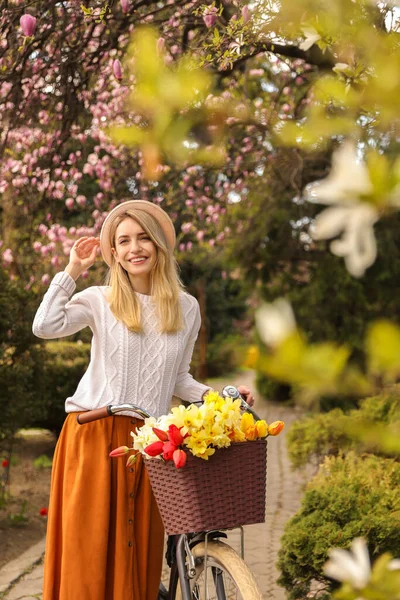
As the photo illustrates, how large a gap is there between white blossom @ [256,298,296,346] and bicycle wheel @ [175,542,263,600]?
2.15 meters

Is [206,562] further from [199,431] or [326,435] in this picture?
[326,435]

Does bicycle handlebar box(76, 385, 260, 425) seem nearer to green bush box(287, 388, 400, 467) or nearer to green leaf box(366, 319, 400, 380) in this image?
green leaf box(366, 319, 400, 380)

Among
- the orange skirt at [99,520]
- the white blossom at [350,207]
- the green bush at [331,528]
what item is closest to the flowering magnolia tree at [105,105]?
the white blossom at [350,207]

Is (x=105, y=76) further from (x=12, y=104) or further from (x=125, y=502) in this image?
(x=125, y=502)

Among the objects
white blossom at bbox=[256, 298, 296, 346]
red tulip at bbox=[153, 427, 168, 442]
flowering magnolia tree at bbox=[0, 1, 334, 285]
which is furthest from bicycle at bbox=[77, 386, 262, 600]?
white blossom at bbox=[256, 298, 296, 346]

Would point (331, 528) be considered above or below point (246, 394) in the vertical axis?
below

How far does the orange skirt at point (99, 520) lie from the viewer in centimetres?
309

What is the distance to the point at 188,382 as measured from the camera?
3326 millimetres

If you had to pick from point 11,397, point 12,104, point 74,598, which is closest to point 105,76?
point 12,104

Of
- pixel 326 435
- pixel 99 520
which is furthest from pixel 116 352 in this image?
pixel 326 435

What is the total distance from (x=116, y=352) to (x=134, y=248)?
0.41m

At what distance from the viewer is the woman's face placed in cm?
321

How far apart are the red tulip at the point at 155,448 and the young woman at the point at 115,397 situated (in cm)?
59

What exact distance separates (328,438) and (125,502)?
3.58m
